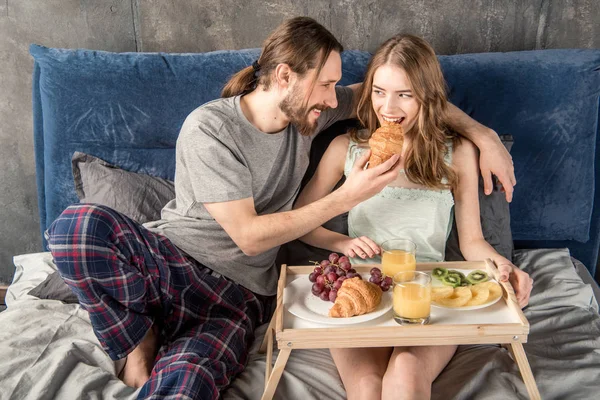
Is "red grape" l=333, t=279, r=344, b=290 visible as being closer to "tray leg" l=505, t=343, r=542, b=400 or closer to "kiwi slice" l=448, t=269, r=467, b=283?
"kiwi slice" l=448, t=269, r=467, b=283

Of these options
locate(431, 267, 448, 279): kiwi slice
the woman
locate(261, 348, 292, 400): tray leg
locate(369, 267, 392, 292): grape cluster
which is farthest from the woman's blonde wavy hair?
locate(261, 348, 292, 400): tray leg

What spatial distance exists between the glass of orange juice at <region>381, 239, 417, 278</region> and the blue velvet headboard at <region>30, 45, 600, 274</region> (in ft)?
2.83

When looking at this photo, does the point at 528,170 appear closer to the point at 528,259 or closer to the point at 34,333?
the point at 528,259

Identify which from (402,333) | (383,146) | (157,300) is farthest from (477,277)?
(157,300)

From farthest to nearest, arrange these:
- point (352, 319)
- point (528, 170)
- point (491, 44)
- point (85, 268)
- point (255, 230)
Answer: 1. point (491, 44)
2. point (528, 170)
3. point (255, 230)
4. point (85, 268)
5. point (352, 319)

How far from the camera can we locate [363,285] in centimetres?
166

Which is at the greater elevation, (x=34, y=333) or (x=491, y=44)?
(x=491, y=44)

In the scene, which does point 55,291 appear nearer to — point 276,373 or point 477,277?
point 276,373

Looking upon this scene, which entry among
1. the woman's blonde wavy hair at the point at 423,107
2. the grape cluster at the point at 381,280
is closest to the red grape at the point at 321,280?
the grape cluster at the point at 381,280

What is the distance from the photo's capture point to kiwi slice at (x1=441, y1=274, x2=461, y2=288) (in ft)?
5.73

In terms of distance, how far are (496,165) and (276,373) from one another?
41.7 inches

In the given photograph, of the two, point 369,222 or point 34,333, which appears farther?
point 369,222

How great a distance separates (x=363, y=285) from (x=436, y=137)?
74cm

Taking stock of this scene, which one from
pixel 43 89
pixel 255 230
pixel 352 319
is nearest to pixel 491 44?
pixel 255 230
